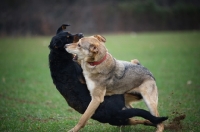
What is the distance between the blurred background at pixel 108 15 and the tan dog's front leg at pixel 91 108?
23.7 metres

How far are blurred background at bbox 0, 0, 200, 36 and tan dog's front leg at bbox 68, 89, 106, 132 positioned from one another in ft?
77.8

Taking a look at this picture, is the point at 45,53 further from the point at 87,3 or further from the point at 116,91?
the point at 87,3

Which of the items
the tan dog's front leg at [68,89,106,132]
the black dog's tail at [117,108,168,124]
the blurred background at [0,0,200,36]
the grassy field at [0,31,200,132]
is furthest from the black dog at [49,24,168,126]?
the blurred background at [0,0,200,36]

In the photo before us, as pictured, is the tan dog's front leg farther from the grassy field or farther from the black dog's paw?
the black dog's paw

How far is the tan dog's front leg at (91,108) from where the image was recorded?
5.26 m

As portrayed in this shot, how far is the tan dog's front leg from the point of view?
526 centimetres

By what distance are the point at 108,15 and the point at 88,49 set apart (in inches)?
995

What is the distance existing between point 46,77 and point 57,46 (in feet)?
18.3

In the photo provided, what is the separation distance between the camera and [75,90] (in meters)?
5.70

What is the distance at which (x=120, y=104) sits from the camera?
5.46 m

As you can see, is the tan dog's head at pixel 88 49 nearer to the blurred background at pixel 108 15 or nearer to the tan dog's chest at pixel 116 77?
the tan dog's chest at pixel 116 77

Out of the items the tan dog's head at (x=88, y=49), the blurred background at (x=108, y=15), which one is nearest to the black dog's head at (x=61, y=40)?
the tan dog's head at (x=88, y=49)

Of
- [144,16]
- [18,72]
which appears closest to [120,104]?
[18,72]

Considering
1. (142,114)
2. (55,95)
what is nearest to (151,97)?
(142,114)
